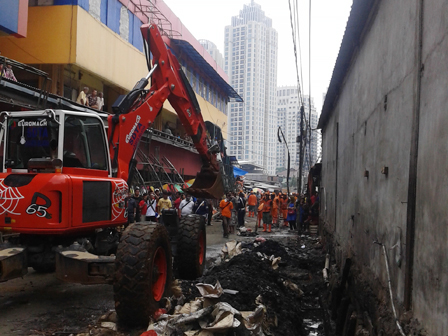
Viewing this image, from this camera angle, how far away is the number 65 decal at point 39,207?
576cm

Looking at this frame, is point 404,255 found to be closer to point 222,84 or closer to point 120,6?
point 120,6

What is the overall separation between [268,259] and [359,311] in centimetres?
467

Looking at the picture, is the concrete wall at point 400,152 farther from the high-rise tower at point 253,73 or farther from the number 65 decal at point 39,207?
the high-rise tower at point 253,73

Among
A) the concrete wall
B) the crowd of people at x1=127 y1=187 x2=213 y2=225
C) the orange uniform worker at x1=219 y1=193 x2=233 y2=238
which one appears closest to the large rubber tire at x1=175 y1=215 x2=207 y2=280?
the concrete wall

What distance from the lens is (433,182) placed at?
3473 mm

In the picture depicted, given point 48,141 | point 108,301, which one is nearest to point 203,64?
point 48,141

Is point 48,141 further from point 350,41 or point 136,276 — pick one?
point 350,41

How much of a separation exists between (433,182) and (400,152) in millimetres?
1194

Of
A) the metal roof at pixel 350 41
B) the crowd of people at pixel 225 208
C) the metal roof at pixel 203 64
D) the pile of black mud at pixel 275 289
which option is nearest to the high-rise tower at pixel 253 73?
the metal roof at pixel 203 64

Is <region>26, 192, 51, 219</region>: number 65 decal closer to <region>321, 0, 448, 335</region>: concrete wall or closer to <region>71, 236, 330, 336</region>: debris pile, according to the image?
<region>71, 236, 330, 336</region>: debris pile

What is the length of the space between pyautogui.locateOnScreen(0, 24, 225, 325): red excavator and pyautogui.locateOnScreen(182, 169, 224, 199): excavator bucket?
10.6ft

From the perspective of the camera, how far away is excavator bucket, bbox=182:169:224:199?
35.5 ft

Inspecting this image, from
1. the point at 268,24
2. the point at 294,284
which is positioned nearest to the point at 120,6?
the point at 294,284

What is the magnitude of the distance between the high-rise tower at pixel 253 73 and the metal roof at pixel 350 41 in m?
50.0
